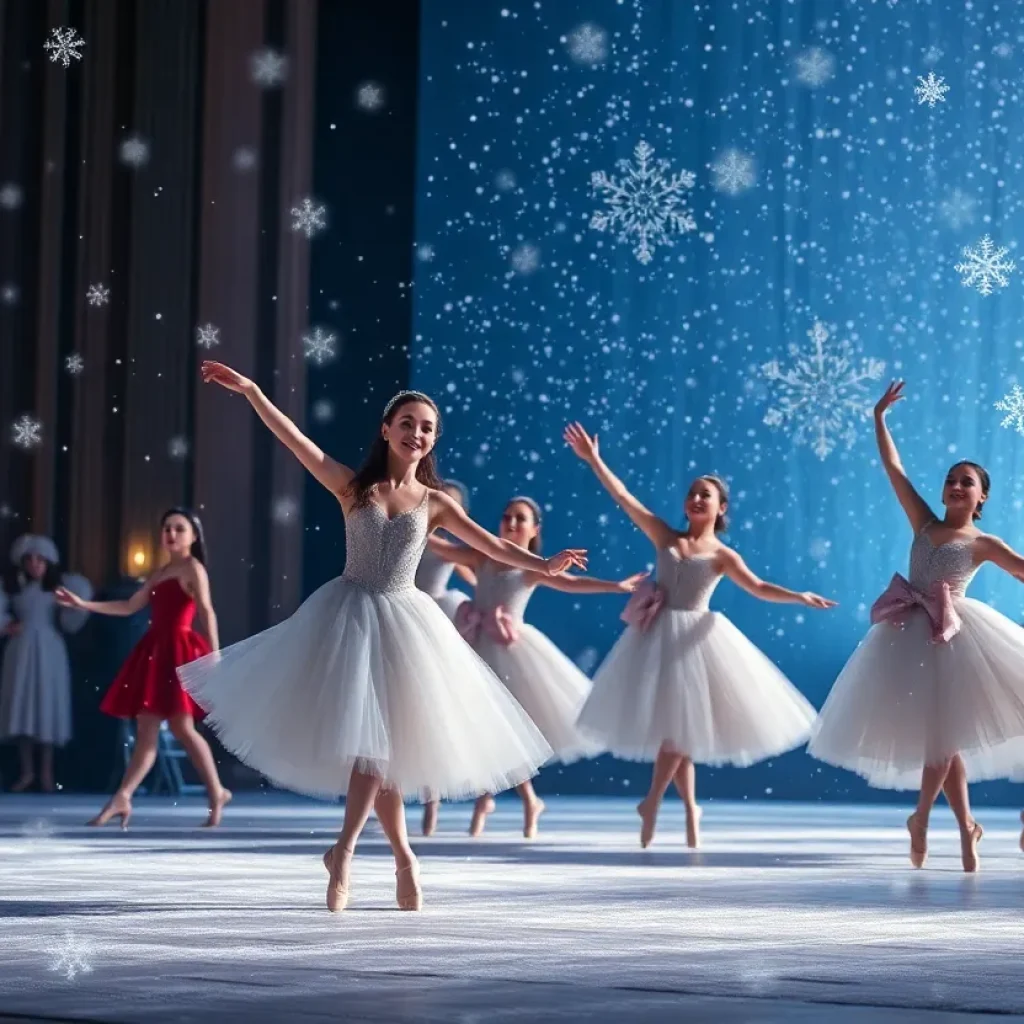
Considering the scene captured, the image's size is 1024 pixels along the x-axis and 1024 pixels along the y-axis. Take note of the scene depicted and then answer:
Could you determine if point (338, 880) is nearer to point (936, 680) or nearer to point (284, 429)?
point (284, 429)

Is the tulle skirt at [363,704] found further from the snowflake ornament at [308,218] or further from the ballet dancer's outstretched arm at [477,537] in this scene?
the snowflake ornament at [308,218]

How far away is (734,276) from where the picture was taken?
9484 mm

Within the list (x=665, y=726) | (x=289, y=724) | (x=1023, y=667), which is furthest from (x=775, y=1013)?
(x=665, y=726)

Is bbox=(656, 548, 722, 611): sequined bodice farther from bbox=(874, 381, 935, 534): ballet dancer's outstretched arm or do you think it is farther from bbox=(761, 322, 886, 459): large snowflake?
bbox=(761, 322, 886, 459): large snowflake

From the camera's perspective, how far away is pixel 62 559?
9164mm

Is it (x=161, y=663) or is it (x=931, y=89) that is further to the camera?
(x=931, y=89)

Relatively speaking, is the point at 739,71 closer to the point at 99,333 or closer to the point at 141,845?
the point at 99,333

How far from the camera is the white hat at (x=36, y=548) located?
9172 millimetres

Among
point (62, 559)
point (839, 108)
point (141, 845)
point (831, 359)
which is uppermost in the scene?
point (839, 108)

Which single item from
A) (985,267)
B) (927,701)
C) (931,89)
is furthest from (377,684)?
(931,89)

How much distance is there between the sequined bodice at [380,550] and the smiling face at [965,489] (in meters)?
2.06

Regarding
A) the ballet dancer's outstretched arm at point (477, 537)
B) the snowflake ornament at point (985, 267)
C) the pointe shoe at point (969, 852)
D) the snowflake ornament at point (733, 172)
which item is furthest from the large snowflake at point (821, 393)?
the ballet dancer's outstretched arm at point (477, 537)

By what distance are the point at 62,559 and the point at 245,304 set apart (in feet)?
5.03

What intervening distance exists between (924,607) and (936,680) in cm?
23
